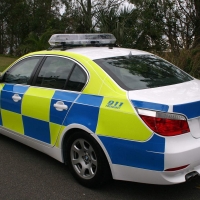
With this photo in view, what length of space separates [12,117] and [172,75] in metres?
2.17

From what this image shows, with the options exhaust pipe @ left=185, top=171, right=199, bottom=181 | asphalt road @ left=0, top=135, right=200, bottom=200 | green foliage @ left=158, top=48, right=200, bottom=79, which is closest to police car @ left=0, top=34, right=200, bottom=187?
exhaust pipe @ left=185, top=171, right=199, bottom=181

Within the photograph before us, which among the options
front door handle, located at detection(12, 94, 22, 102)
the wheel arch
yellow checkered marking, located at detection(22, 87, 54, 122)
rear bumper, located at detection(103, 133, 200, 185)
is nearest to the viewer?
rear bumper, located at detection(103, 133, 200, 185)

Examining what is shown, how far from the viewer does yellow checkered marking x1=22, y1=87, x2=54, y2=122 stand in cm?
391

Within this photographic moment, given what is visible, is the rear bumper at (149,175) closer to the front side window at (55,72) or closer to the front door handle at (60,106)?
the front door handle at (60,106)

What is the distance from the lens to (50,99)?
3.87 meters

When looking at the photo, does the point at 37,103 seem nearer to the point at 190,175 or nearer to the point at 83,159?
the point at 83,159

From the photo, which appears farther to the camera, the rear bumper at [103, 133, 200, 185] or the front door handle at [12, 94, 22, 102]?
the front door handle at [12, 94, 22, 102]

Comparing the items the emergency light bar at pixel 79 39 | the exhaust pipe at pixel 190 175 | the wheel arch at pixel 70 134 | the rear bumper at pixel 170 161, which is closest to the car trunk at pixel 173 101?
the rear bumper at pixel 170 161

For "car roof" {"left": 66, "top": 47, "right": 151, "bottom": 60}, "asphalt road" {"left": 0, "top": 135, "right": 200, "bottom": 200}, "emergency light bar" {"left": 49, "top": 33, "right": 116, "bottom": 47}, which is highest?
"emergency light bar" {"left": 49, "top": 33, "right": 116, "bottom": 47}

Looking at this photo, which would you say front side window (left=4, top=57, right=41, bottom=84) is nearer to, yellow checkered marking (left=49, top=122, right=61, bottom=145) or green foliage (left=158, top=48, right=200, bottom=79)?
yellow checkered marking (left=49, top=122, right=61, bottom=145)

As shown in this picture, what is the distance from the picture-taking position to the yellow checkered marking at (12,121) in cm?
440

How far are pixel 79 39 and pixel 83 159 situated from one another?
174 centimetres

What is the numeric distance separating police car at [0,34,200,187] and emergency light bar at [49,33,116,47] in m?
0.01

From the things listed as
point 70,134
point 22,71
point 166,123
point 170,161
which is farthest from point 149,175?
point 22,71
